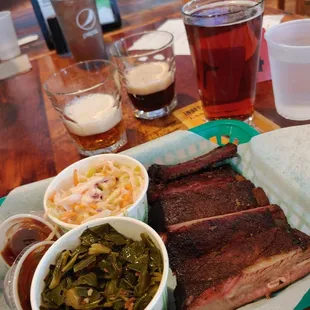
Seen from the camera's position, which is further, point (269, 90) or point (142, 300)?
point (269, 90)

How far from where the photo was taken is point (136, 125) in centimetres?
162

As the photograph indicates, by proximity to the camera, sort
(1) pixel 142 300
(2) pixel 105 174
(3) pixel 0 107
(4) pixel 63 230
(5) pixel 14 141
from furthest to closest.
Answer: (3) pixel 0 107 → (5) pixel 14 141 → (2) pixel 105 174 → (4) pixel 63 230 → (1) pixel 142 300

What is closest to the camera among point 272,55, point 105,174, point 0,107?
point 105,174

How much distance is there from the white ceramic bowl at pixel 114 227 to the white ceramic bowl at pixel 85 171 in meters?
0.06

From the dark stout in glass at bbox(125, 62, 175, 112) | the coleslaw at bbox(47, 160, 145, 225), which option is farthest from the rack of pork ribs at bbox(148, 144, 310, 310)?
the dark stout in glass at bbox(125, 62, 175, 112)

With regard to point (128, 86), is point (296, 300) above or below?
below

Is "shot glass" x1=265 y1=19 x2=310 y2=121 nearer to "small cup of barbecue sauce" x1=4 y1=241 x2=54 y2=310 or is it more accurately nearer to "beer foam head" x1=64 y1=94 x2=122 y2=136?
"beer foam head" x1=64 y1=94 x2=122 y2=136

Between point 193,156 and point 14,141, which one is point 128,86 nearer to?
point 193,156

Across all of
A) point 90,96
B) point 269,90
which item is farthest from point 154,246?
point 269,90

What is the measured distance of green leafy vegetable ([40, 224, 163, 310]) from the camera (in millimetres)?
831

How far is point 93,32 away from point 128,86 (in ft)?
2.18


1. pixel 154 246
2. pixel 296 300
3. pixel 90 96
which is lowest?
pixel 296 300

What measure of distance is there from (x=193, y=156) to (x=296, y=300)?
0.61 metres

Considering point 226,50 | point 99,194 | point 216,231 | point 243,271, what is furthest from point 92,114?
point 243,271
